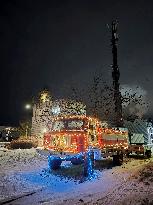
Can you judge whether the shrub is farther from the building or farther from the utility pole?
the building

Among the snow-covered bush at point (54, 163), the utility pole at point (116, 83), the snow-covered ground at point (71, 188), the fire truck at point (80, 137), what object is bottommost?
the snow-covered ground at point (71, 188)

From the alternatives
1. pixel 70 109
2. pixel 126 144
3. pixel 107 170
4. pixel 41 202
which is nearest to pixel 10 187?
pixel 41 202

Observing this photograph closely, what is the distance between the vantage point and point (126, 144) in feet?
67.6

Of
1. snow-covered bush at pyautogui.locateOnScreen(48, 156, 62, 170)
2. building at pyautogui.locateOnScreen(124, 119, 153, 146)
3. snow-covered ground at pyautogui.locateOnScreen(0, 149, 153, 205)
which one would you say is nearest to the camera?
snow-covered ground at pyautogui.locateOnScreen(0, 149, 153, 205)

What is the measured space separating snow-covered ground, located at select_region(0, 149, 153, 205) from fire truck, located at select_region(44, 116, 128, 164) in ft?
4.58

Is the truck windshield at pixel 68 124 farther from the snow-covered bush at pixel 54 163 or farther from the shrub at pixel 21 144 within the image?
the shrub at pixel 21 144

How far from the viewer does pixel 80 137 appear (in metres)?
14.2

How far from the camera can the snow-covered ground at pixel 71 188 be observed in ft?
31.5

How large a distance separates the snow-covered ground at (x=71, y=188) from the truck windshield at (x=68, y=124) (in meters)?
2.38

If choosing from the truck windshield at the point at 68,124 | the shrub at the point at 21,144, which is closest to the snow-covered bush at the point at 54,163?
the truck windshield at the point at 68,124

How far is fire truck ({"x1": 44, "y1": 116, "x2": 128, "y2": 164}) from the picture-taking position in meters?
14.2

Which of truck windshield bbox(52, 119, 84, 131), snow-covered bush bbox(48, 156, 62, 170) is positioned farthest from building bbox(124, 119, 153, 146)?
truck windshield bbox(52, 119, 84, 131)

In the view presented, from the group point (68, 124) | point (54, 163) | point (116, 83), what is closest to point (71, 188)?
point (68, 124)

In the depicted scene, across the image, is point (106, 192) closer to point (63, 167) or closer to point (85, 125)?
point (85, 125)
